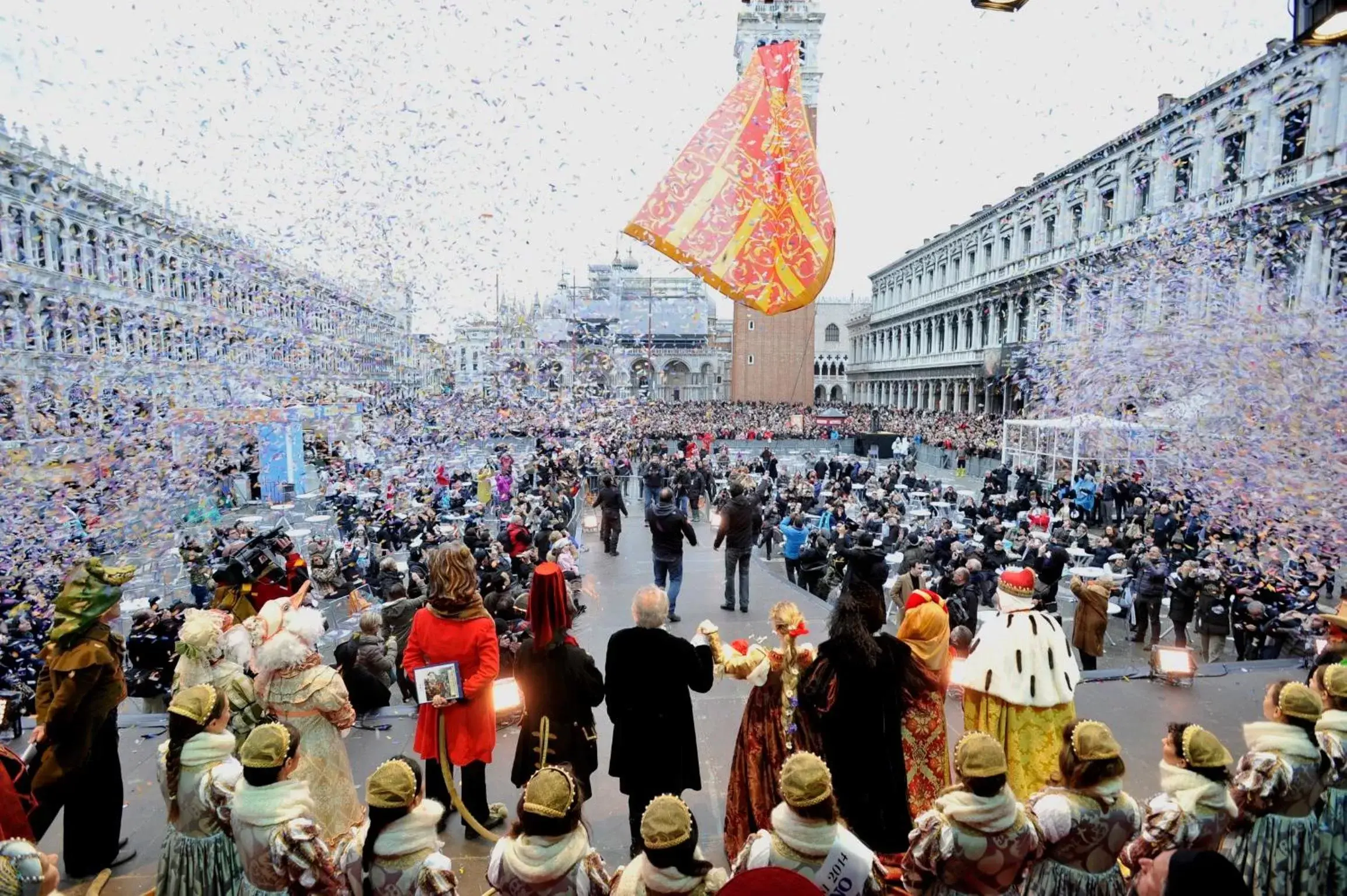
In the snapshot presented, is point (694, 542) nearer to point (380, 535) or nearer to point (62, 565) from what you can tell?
point (380, 535)

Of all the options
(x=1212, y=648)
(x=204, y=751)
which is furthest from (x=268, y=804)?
(x=1212, y=648)

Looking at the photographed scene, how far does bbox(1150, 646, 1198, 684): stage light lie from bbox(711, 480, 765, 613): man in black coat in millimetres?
3750

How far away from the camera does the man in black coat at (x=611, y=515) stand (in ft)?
35.0

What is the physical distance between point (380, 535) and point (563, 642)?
354 inches

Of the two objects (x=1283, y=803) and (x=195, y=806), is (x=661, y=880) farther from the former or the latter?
(x=1283, y=803)

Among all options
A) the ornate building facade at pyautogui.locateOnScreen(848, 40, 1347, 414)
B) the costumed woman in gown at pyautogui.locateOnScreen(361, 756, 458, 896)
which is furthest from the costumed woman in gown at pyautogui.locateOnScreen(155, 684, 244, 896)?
the ornate building facade at pyautogui.locateOnScreen(848, 40, 1347, 414)

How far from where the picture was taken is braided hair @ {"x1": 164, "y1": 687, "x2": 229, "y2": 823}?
2.44 meters

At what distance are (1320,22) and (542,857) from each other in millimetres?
4519

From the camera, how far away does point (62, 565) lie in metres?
7.67

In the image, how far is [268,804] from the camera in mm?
2164

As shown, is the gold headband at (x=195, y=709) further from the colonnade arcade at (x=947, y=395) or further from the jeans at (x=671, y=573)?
the colonnade arcade at (x=947, y=395)

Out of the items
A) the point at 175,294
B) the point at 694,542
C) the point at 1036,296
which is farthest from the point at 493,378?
the point at 1036,296

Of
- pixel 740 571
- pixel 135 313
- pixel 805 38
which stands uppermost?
pixel 805 38

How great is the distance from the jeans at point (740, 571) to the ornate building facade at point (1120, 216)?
44.0ft
